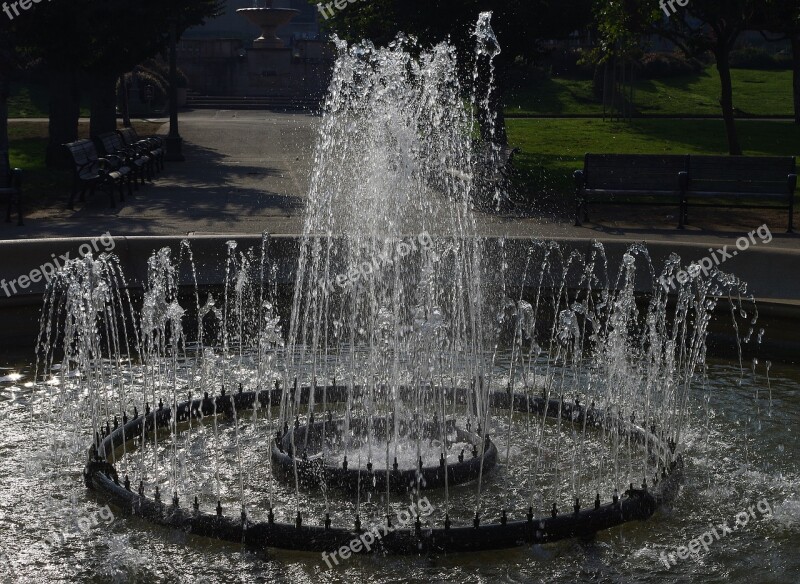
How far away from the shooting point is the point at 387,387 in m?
8.11

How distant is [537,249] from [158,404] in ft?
15.1

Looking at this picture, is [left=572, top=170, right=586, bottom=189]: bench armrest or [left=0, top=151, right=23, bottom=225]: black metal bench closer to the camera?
[left=0, top=151, right=23, bottom=225]: black metal bench

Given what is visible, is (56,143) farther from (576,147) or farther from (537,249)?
(537,249)

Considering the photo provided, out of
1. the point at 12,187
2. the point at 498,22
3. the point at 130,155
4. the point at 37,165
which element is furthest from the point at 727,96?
the point at 12,187

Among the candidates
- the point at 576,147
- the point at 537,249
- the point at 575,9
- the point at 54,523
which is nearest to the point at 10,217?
the point at 537,249

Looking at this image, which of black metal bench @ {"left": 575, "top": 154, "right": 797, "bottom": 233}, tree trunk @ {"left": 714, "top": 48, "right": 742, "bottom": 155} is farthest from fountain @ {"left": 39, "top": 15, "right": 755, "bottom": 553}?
tree trunk @ {"left": 714, "top": 48, "right": 742, "bottom": 155}

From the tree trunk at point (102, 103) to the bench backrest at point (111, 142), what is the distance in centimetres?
398

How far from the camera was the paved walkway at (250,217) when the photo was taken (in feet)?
45.0

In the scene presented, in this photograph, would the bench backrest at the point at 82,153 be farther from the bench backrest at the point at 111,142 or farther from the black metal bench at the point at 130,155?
the bench backrest at the point at 111,142

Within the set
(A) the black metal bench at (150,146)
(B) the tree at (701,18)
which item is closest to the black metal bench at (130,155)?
(A) the black metal bench at (150,146)

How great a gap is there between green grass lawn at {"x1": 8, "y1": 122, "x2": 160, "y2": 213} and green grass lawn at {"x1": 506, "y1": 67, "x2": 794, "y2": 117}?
13706mm

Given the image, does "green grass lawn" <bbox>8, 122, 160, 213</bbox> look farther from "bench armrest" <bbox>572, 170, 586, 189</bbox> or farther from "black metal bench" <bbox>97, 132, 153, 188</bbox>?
"bench armrest" <bbox>572, 170, 586, 189</bbox>

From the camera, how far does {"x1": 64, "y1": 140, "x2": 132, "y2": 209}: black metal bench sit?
16.4 meters

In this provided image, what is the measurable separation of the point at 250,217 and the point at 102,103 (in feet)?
35.8
